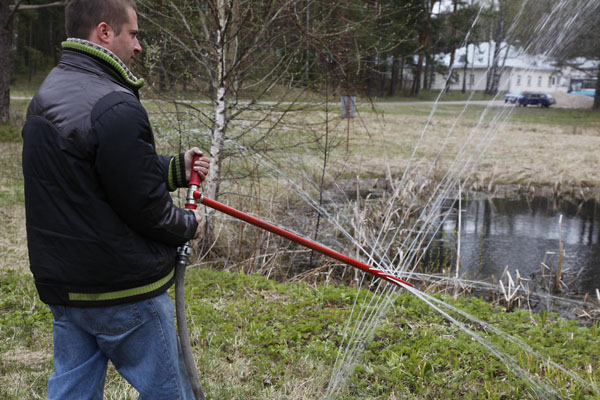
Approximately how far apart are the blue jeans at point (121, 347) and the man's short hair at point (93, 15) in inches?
37.3

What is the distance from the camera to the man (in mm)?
1786

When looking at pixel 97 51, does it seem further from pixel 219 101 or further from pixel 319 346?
pixel 219 101

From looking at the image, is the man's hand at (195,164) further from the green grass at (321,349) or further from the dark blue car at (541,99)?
the dark blue car at (541,99)

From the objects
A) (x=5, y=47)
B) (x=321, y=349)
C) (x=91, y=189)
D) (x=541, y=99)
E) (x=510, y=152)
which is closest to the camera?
(x=91, y=189)

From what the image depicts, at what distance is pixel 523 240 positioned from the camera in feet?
25.9

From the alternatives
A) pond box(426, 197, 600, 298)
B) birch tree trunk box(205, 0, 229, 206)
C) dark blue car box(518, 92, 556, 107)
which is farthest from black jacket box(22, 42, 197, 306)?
dark blue car box(518, 92, 556, 107)

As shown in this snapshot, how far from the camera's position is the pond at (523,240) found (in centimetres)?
654

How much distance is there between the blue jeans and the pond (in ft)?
14.4

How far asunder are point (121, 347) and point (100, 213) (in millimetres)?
504

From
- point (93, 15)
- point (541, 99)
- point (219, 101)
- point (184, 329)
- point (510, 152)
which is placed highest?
point (541, 99)

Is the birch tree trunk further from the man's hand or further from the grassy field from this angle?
the man's hand

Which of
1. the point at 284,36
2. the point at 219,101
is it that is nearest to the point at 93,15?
the point at 219,101

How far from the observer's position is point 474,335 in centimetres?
377

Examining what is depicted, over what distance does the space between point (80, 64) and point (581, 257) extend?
7.00 metres
